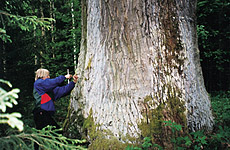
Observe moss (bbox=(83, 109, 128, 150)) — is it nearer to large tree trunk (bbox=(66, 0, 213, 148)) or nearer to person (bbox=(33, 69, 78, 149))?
large tree trunk (bbox=(66, 0, 213, 148))

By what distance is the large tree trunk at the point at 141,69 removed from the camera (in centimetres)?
305

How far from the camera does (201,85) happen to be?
3.56 m

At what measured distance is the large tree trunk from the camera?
305 centimetres

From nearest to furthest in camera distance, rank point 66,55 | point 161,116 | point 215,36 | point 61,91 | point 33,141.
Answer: point 33,141, point 161,116, point 61,91, point 215,36, point 66,55

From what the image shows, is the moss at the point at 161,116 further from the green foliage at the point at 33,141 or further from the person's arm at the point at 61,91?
the person's arm at the point at 61,91

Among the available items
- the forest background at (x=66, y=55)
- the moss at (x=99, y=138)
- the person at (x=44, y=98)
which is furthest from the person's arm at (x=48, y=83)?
the forest background at (x=66, y=55)

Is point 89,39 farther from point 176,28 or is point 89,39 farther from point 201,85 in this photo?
point 201,85

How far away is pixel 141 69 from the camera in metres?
3.07

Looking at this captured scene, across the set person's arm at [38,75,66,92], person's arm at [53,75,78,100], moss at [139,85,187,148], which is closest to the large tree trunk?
moss at [139,85,187,148]

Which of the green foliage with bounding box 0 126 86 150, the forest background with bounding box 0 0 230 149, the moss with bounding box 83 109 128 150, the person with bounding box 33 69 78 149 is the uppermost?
the forest background with bounding box 0 0 230 149

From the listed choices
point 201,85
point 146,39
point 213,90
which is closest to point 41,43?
point 146,39

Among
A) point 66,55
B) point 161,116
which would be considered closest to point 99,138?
point 161,116

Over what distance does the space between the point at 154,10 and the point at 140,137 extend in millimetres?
1975

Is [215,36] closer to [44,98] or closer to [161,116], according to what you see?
[161,116]
